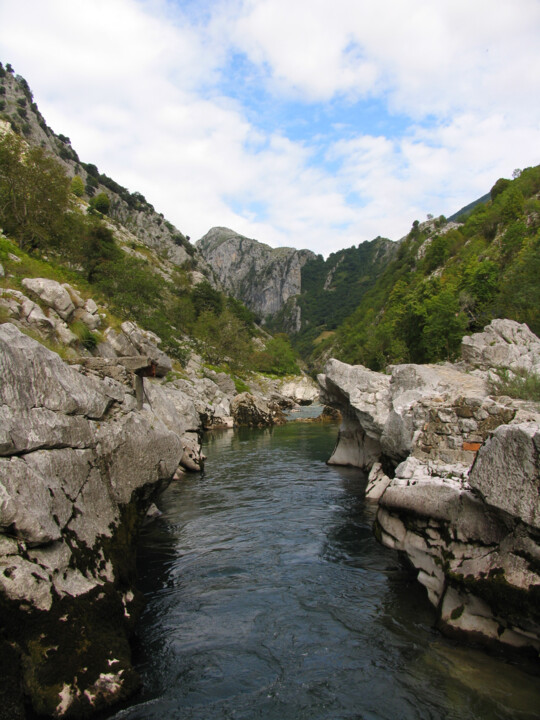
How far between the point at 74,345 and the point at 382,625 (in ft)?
56.4

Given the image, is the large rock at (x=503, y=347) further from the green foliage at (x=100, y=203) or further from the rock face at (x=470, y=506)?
the green foliage at (x=100, y=203)

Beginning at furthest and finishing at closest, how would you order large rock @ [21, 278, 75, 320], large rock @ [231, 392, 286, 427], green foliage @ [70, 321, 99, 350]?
large rock @ [231, 392, 286, 427] < green foliage @ [70, 321, 99, 350] < large rock @ [21, 278, 75, 320]

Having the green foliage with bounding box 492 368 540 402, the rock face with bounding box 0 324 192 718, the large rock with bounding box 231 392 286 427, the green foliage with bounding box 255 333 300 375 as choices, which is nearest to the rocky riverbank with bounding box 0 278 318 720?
the rock face with bounding box 0 324 192 718

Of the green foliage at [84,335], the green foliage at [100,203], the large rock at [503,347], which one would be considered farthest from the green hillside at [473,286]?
the green foliage at [100,203]

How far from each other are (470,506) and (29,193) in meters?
34.4

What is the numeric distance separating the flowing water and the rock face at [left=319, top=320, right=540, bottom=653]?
675 millimetres

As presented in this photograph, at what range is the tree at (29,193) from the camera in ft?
96.3

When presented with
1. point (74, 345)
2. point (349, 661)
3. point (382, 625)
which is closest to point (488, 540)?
point (382, 625)

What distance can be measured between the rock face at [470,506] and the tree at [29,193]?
2952 centimetres

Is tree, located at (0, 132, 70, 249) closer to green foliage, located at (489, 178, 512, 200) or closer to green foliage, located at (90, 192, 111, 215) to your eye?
green foliage, located at (90, 192, 111, 215)

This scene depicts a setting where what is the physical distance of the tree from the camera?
29359 mm

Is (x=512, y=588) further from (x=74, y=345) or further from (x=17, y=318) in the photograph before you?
(x=74, y=345)

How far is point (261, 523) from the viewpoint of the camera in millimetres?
13438

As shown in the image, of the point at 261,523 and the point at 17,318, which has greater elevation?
the point at 17,318
